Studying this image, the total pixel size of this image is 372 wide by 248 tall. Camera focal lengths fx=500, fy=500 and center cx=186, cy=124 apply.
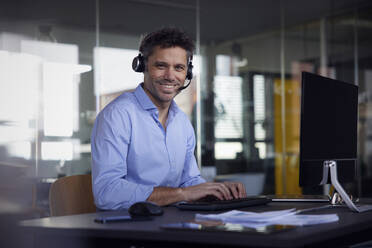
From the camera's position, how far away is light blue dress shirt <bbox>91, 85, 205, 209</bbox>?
5.93ft

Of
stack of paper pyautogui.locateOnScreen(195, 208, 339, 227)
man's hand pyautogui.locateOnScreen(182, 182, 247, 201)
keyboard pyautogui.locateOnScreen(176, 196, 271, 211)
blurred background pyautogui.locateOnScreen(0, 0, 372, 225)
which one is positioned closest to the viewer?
stack of paper pyautogui.locateOnScreen(195, 208, 339, 227)

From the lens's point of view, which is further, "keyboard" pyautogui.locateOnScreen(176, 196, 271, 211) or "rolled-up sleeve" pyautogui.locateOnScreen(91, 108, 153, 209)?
"rolled-up sleeve" pyautogui.locateOnScreen(91, 108, 153, 209)

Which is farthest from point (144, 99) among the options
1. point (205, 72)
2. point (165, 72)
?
point (205, 72)

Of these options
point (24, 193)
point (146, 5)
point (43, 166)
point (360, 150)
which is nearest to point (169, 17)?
point (146, 5)

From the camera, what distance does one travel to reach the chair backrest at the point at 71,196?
189 cm

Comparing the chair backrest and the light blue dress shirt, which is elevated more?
the light blue dress shirt

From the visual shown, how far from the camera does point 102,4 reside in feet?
16.5

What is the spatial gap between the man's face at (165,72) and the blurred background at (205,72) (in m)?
2.29

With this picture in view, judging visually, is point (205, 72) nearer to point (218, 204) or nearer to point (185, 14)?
point (185, 14)

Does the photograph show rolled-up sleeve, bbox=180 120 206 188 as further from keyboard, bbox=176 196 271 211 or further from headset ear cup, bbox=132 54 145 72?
keyboard, bbox=176 196 271 211

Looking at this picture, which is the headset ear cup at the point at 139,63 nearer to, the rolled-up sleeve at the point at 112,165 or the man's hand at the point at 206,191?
the rolled-up sleeve at the point at 112,165

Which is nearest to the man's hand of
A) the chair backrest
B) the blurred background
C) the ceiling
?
the chair backrest

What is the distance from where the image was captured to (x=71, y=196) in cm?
196

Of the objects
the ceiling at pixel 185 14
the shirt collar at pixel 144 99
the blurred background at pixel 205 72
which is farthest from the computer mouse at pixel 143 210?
the ceiling at pixel 185 14
